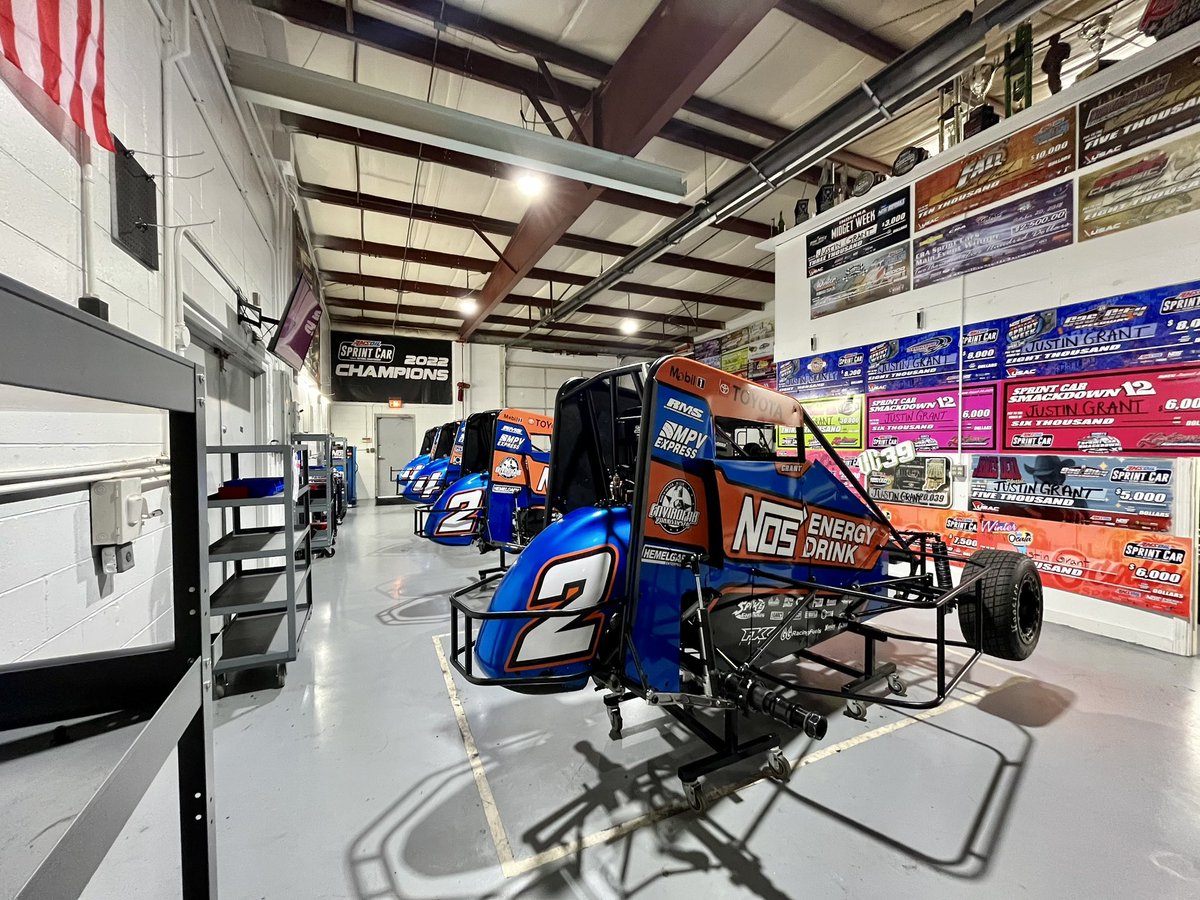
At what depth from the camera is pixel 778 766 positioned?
2062 millimetres

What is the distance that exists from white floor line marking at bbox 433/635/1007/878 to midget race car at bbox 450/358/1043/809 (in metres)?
0.14

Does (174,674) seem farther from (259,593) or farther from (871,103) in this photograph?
(871,103)

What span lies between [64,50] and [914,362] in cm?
625

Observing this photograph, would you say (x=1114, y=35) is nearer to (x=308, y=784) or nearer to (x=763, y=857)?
(x=763, y=857)

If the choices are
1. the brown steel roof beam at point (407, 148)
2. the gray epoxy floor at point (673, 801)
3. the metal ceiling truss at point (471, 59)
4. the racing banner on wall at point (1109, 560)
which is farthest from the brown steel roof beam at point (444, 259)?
the gray epoxy floor at point (673, 801)

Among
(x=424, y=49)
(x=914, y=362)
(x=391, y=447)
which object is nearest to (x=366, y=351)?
(x=391, y=447)

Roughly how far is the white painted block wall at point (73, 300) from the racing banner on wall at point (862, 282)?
6168 mm

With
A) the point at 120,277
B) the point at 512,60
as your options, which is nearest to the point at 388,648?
the point at 120,277

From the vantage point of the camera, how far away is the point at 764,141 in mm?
5152

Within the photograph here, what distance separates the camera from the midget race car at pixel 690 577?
5.91 feet

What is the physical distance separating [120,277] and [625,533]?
2.49 meters

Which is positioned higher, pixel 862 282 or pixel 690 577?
pixel 862 282

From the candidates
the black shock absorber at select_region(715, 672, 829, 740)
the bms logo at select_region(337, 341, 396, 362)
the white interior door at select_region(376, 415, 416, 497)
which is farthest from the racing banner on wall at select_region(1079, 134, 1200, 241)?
the white interior door at select_region(376, 415, 416, 497)

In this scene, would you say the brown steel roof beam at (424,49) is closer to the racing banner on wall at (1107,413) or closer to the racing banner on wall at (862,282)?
the racing banner on wall at (862,282)
